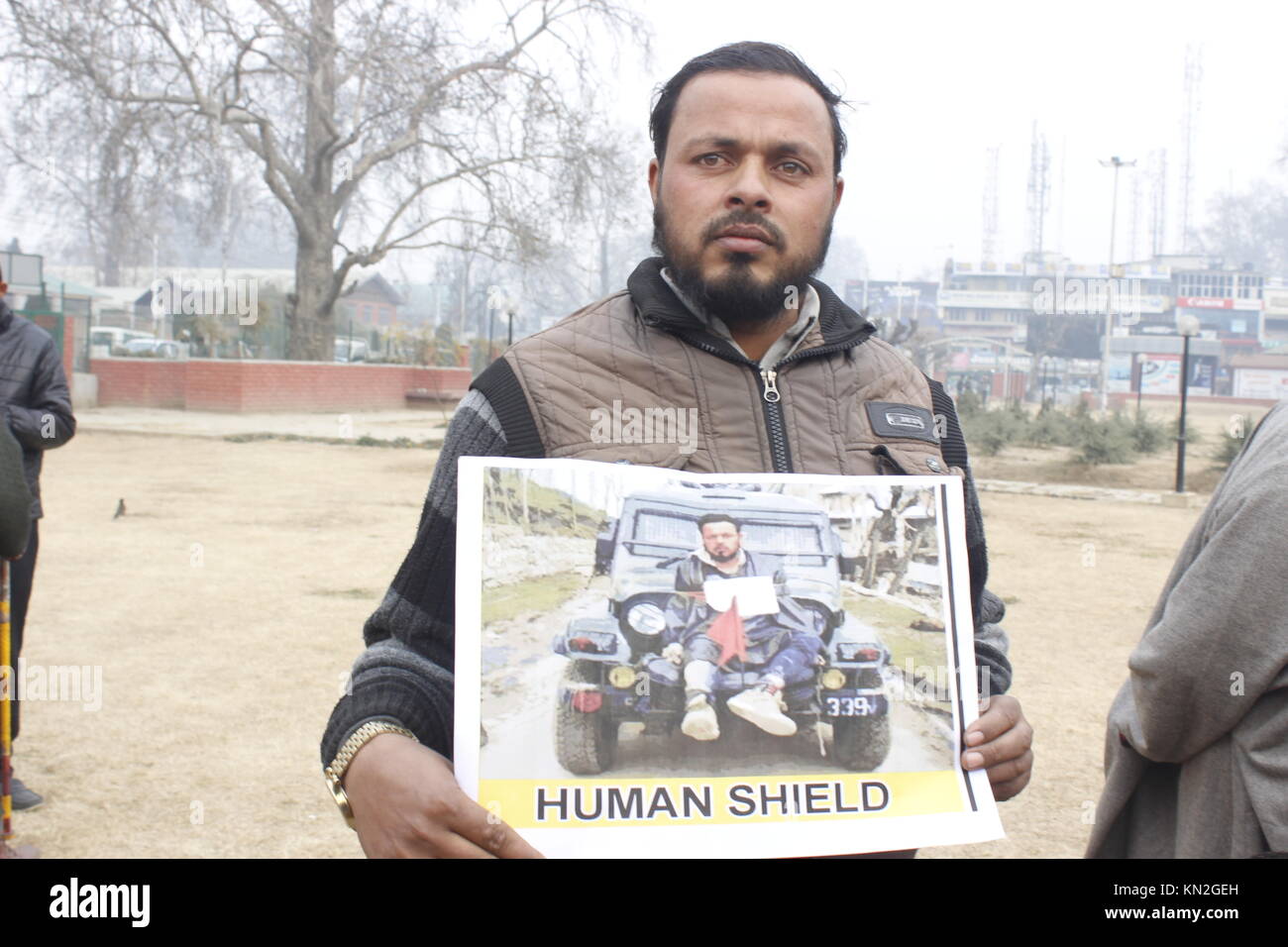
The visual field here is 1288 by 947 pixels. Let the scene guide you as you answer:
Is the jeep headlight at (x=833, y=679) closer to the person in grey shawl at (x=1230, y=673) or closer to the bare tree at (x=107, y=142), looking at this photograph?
the person in grey shawl at (x=1230, y=673)

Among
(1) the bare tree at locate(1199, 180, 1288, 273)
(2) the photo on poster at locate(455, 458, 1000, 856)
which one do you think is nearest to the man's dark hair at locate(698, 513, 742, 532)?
(2) the photo on poster at locate(455, 458, 1000, 856)

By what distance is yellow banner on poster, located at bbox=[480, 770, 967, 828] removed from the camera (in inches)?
53.6

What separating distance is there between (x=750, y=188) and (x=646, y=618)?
0.63 meters

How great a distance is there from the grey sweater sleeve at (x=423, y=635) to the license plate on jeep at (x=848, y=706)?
492mm

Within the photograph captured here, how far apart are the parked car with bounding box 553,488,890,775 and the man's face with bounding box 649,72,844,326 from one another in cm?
36

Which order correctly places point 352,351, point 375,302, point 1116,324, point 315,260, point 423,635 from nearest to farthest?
point 423,635 → point 315,260 → point 352,351 → point 1116,324 → point 375,302

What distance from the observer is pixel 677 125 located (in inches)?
68.9

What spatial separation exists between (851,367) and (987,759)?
610 millimetres

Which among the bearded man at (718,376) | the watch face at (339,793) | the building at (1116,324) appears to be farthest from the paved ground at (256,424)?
the building at (1116,324)

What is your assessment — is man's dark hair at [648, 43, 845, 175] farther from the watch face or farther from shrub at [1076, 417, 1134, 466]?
shrub at [1076, 417, 1134, 466]

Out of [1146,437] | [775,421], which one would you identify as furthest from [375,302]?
[775,421]

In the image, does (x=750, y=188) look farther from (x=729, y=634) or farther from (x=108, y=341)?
(x=108, y=341)

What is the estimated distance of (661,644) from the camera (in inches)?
56.3
